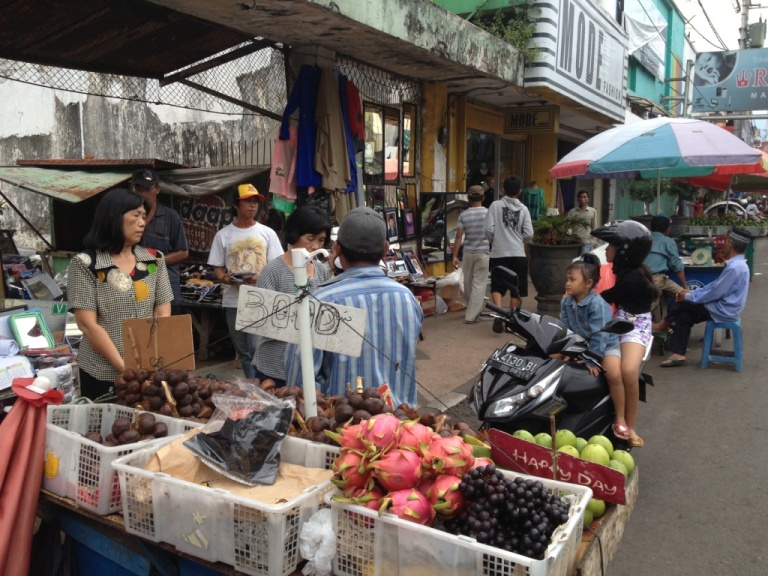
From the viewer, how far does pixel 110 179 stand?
23.6ft

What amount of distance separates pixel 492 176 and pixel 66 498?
12.6 meters

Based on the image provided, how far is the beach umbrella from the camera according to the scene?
7.55 metres

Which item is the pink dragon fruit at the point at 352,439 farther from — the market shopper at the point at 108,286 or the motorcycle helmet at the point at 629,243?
the motorcycle helmet at the point at 629,243

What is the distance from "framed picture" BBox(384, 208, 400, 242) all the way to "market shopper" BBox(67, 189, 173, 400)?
242 inches

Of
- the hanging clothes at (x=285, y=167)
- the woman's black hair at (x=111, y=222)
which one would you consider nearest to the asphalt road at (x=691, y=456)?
the woman's black hair at (x=111, y=222)

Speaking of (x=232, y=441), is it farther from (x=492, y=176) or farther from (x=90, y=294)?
(x=492, y=176)

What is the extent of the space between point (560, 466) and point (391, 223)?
766cm

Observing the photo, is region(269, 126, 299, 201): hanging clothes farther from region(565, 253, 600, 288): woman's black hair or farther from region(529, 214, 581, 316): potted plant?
region(529, 214, 581, 316): potted plant

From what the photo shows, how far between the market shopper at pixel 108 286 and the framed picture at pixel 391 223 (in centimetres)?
615

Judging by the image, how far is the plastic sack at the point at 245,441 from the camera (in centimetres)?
202

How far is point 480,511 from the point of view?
1761 millimetres

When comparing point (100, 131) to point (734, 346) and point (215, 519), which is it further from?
point (215, 519)

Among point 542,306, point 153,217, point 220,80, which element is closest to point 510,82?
point 542,306

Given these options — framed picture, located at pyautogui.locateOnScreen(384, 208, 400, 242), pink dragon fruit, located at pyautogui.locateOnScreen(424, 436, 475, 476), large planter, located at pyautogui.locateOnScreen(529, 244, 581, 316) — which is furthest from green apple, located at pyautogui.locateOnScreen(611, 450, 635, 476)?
large planter, located at pyautogui.locateOnScreen(529, 244, 581, 316)
